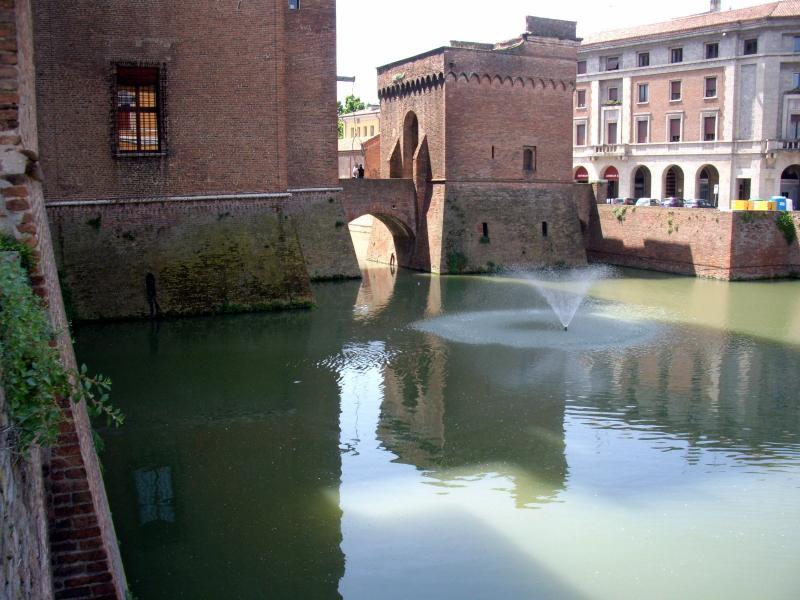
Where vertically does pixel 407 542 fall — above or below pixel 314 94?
below

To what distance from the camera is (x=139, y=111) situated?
16031 millimetres

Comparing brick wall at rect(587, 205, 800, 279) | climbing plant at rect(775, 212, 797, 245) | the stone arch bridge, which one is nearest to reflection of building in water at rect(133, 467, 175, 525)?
the stone arch bridge

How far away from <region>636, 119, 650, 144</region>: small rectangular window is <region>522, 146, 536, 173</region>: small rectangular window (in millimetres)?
17260

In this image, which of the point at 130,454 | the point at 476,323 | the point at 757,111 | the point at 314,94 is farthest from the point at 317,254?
the point at 757,111

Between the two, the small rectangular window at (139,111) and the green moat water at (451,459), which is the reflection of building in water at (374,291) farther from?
the small rectangular window at (139,111)

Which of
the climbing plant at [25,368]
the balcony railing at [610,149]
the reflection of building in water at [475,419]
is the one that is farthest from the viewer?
the balcony railing at [610,149]

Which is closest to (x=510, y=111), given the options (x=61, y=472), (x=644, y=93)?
(x=644, y=93)

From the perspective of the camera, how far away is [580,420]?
34.0 ft

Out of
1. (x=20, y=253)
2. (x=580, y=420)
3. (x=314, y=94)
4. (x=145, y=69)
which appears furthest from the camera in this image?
(x=314, y=94)

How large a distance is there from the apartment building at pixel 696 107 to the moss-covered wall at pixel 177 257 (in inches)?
965

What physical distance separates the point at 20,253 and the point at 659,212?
23.6 m

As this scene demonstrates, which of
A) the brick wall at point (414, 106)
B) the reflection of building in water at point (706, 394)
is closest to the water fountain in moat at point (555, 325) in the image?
the reflection of building in water at point (706, 394)

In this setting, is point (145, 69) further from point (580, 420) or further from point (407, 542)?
point (407, 542)

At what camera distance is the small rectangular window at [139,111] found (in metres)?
15.9
